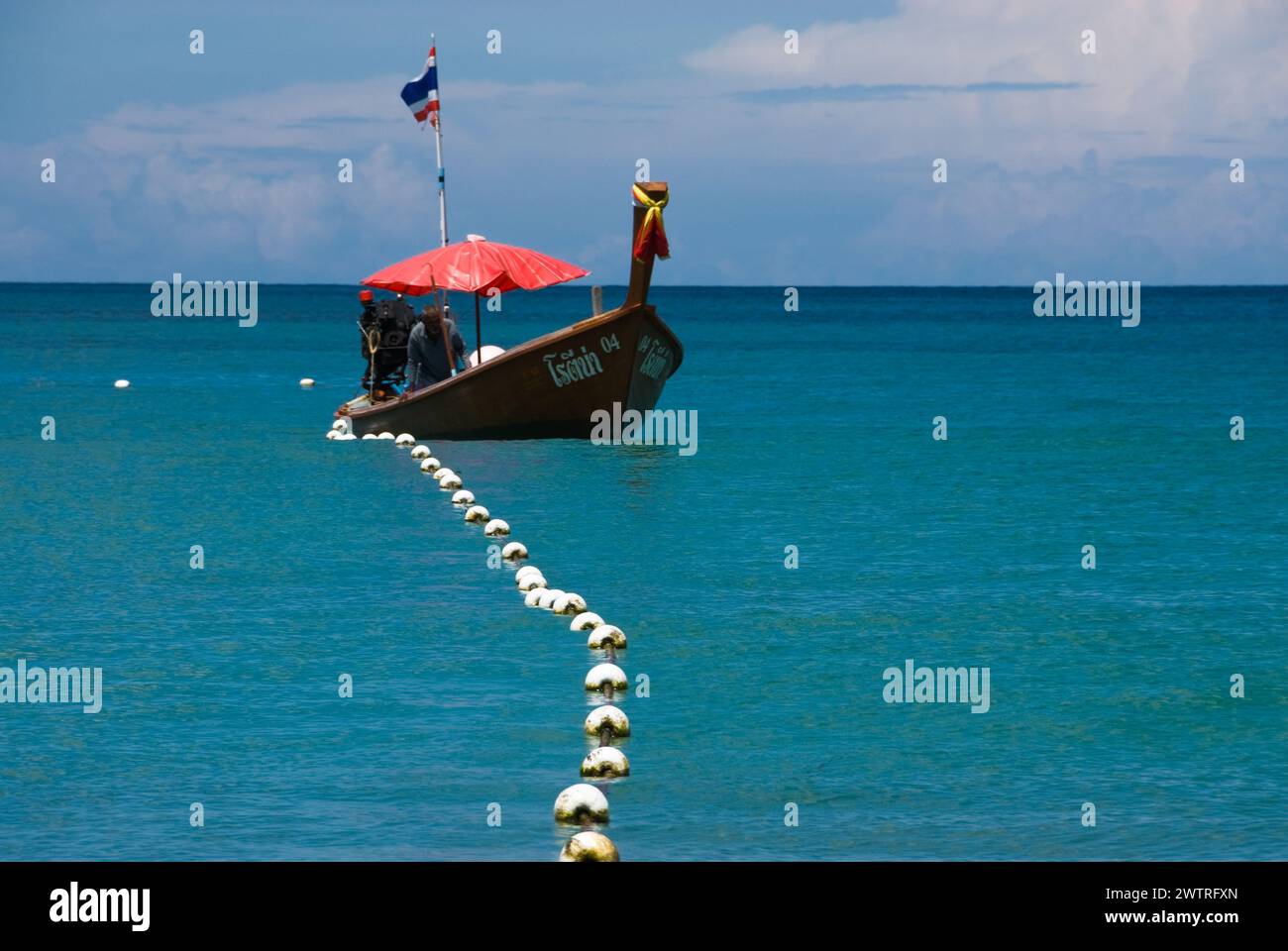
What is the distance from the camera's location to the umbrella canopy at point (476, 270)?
26328mm

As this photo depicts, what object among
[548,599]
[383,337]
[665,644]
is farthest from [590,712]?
[383,337]

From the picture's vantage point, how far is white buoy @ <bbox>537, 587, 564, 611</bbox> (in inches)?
587

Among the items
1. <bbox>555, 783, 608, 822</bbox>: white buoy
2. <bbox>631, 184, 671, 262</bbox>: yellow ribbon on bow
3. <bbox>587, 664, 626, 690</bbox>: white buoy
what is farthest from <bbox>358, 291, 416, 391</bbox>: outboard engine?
<bbox>555, 783, 608, 822</bbox>: white buoy

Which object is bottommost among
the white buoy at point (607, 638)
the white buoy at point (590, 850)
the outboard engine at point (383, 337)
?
the white buoy at point (590, 850)

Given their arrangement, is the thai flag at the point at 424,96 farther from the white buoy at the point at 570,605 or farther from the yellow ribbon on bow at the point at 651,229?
the white buoy at the point at 570,605

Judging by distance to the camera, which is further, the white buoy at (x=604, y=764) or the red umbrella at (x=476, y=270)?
the red umbrella at (x=476, y=270)

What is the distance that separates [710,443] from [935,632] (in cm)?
1644

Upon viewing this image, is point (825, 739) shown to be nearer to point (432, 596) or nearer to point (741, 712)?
point (741, 712)

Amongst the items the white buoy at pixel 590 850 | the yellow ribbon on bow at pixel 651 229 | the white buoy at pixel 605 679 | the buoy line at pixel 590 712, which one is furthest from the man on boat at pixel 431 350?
the white buoy at pixel 590 850

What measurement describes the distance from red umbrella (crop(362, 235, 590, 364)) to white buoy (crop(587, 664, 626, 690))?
14349 millimetres

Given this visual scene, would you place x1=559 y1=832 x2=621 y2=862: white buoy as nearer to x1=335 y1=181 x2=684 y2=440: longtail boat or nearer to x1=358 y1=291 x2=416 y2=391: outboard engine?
x1=335 y1=181 x2=684 y2=440: longtail boat

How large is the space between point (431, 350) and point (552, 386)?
6.70 feet

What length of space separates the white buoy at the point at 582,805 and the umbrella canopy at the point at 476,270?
1711cm
